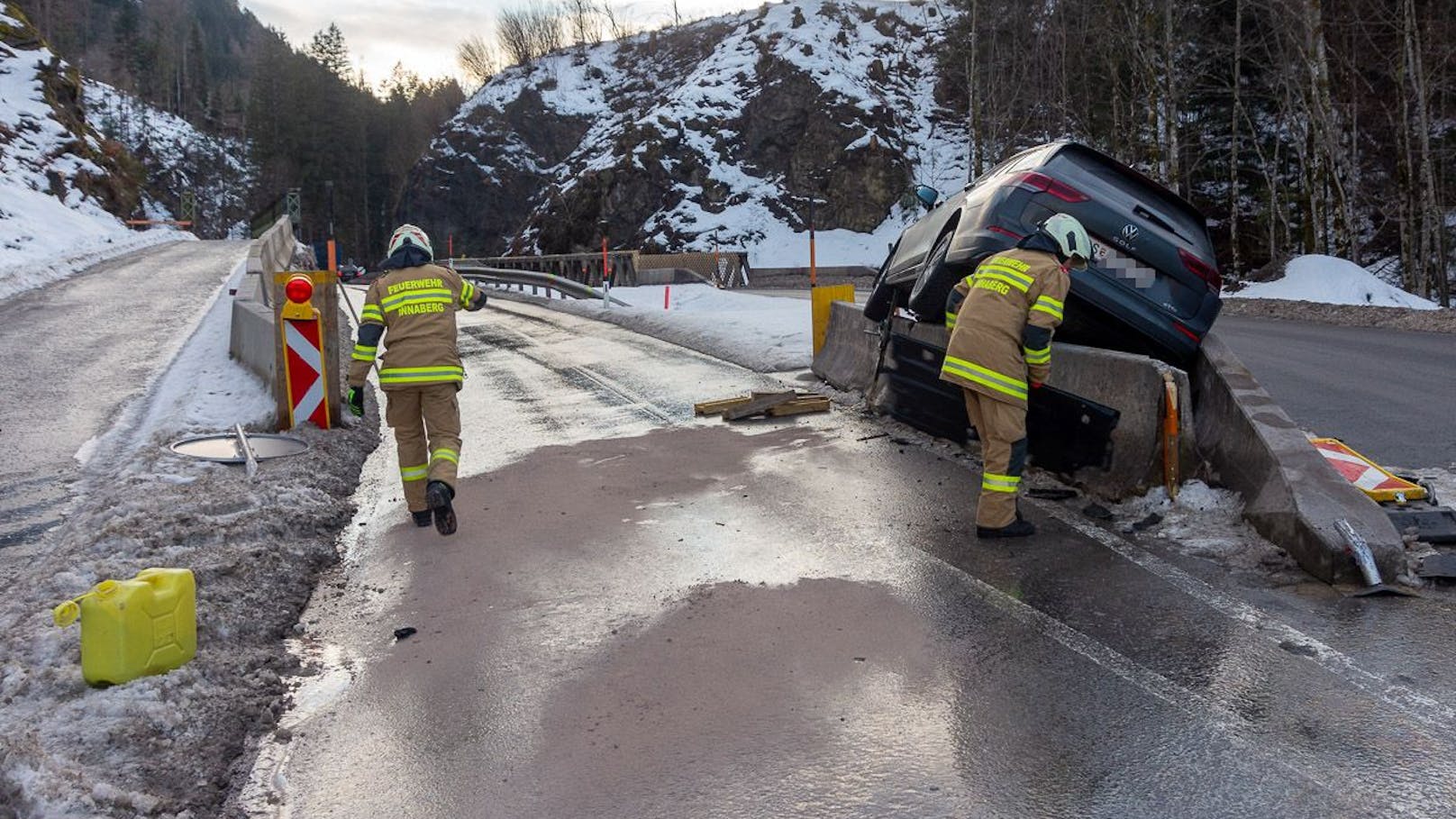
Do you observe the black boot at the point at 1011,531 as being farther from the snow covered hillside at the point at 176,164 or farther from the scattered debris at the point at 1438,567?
the snow covered hillside at the point at 176,164

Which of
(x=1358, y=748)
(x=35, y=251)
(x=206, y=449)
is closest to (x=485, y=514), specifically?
(x=206, y=449)

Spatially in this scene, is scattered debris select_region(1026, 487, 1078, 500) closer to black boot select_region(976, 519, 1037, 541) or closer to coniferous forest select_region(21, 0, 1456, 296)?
black boot select_region(976, 519, 1037, 541)

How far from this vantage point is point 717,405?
9.67 metres

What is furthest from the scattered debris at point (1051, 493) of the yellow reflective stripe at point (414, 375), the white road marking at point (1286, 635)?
the yellow reflective stripe at point (414, 375)

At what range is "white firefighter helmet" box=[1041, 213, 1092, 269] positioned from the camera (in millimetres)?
5719

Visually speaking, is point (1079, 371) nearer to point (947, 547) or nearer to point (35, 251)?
point (947, 547)

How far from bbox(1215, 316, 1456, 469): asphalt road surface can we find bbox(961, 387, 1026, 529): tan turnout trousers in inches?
117

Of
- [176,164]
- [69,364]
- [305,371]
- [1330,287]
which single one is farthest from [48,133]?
[176,164]

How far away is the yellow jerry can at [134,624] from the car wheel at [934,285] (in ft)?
17.0

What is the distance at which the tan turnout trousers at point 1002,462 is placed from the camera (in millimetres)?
5625

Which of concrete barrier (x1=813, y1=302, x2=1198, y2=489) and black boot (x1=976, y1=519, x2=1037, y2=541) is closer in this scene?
black boot (x1=976, y1=519, x2=1037, y2=541)

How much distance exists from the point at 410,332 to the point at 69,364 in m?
8.13

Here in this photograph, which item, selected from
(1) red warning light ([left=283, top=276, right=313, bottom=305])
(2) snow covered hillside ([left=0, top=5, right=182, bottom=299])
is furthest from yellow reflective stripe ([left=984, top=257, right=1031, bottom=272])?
(2) snow covered hillside ([left=0, top=5, right=182, bottom=299])

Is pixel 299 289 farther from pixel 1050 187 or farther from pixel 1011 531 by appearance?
pixel 1011 531
